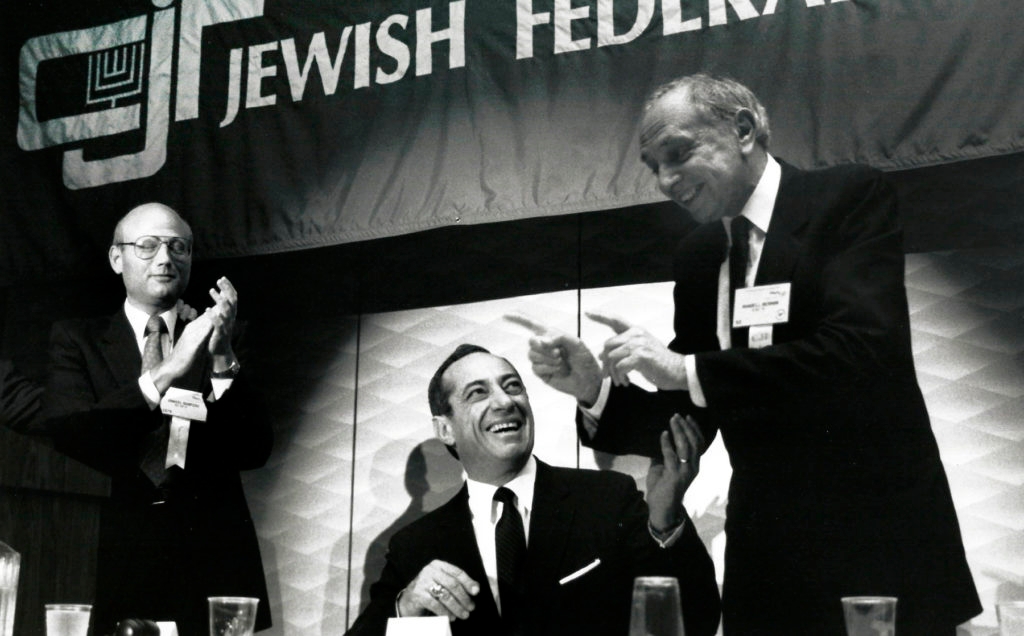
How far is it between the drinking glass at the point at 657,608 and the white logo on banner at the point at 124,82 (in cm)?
243

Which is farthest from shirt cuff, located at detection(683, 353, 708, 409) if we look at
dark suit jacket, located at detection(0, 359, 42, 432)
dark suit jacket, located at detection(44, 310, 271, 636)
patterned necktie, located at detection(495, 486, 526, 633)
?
dark suit jacket, located at detection(0, 359, 42, 432)

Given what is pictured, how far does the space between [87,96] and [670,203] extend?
220 centimetres

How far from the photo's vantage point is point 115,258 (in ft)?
13.7

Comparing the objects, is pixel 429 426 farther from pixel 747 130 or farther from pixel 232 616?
pixel 747 130

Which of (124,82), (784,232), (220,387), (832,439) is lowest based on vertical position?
(832,439)

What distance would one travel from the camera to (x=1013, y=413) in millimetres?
3035

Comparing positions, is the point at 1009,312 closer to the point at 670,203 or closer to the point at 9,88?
the point at 670,203

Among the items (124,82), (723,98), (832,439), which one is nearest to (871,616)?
(832,439)

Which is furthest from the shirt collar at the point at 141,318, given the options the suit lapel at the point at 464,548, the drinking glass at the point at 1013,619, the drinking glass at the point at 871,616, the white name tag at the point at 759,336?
the drinking glass at the point at 1013,619

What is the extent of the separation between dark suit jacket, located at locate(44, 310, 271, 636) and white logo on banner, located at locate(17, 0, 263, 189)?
0.71 meters

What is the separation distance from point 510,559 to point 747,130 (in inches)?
52.5

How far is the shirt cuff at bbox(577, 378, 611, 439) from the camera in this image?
3457 millimetres

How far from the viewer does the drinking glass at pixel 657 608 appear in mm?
2619

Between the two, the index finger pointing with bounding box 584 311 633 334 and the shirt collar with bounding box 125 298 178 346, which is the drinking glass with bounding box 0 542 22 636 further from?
the index finger pointing with bounding box 584 311 633 334
